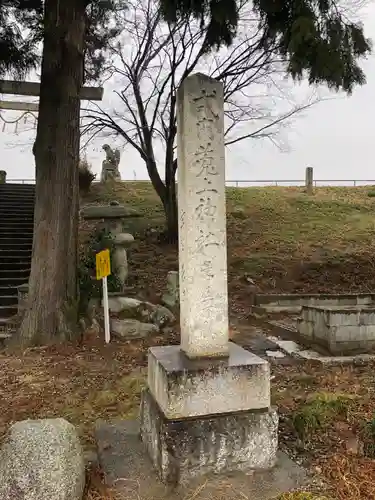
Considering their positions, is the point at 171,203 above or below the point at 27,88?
below

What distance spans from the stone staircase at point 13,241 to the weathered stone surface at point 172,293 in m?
2.61

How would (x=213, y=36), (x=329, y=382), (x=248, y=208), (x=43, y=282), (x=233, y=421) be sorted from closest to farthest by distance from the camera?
(x=233, y=421), (x=329, y=382), (x=43, y=282), (x=213, y=36), (x=248, y=208)

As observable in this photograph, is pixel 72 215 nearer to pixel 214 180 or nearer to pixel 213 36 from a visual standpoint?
pixel 214 180

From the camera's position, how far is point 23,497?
2350mm

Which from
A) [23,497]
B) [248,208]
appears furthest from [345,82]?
[248,208]

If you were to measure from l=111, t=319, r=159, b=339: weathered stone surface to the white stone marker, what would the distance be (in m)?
3.86

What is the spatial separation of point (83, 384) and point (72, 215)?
8.66 feet

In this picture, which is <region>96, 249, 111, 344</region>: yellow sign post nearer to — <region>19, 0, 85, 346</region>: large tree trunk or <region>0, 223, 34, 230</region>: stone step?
<region>19, 0, 85, 346</region>: large tree trunk

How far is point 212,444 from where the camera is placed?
2.84 meters

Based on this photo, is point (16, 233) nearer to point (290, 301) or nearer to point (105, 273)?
point (105, 273)

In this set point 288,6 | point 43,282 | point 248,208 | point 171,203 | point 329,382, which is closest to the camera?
point 329,382

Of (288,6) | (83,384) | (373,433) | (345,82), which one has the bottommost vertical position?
(83,384)

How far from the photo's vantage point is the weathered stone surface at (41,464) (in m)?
2.38

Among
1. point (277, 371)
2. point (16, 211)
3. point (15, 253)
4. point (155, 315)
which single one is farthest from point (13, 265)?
point (277, 371)
